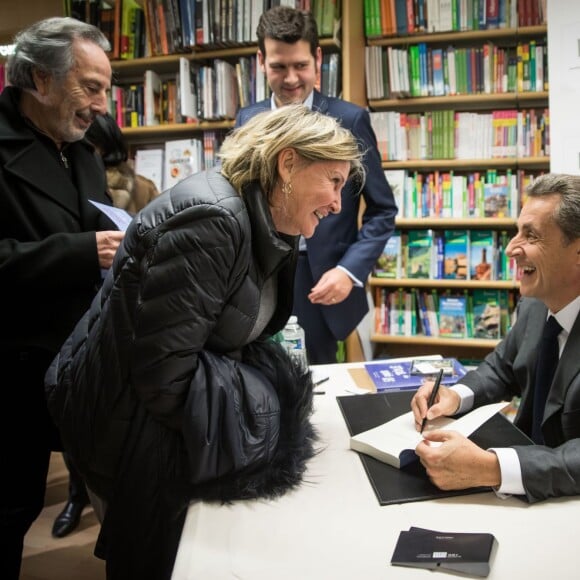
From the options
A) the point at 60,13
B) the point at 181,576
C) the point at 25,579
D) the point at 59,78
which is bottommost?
the point at 25,579

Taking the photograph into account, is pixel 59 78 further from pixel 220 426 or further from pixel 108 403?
pixel 220 426

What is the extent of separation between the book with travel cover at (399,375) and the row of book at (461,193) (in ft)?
5.41

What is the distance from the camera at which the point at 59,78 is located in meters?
1.47

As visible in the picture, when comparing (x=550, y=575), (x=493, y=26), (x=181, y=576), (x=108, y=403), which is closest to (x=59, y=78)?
(x=108, y=403)

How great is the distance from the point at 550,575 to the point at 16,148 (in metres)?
1.48

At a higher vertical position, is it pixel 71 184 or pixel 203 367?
pixel 71 184

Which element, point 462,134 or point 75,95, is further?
point 462,134

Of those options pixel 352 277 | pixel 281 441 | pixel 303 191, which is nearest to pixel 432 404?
pixel 281 441

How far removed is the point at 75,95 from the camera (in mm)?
1494

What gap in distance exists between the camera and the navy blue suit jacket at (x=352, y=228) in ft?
7.11

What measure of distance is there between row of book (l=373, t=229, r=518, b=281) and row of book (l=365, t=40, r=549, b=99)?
794 millimetres

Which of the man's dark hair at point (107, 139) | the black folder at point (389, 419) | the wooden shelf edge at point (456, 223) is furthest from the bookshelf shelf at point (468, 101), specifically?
the black folder at point (389, 419)

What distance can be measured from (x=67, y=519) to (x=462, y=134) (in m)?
2.79

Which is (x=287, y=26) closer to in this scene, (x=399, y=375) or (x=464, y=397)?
(x=399, y=375)
